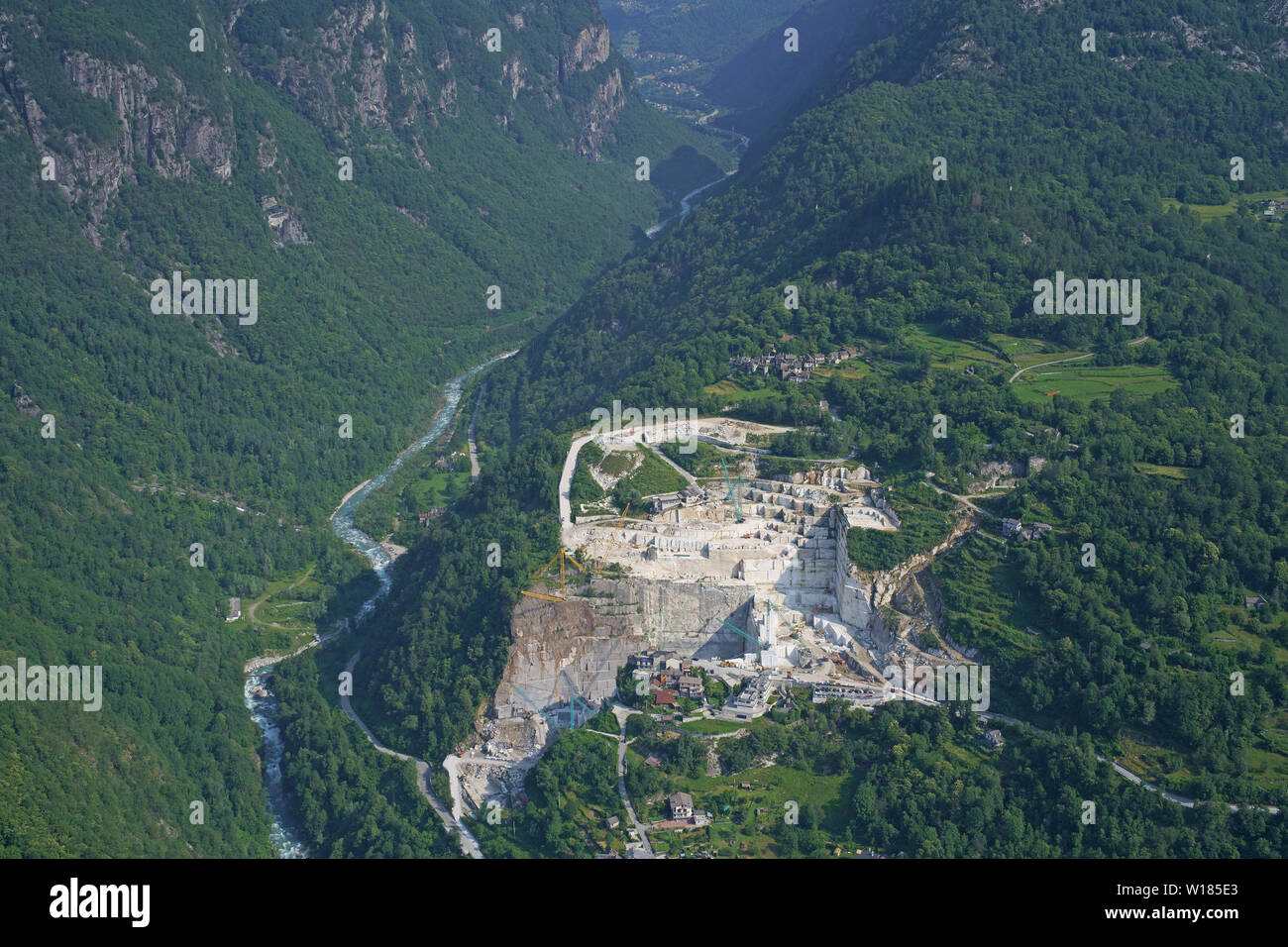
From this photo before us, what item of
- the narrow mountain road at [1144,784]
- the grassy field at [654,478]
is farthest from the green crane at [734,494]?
the narrow mountain road at [1144,784]

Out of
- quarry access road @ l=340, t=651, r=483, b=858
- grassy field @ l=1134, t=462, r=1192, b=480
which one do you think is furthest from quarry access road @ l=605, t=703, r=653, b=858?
grassy field @ l=1134, t=462, r=1192, b=480

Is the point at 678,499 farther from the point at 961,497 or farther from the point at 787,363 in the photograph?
the point at 787,363

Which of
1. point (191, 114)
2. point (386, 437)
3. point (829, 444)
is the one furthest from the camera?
point (191, 114)

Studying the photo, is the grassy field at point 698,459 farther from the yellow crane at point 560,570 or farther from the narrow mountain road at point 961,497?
the narrow mountain road at point 961,497
